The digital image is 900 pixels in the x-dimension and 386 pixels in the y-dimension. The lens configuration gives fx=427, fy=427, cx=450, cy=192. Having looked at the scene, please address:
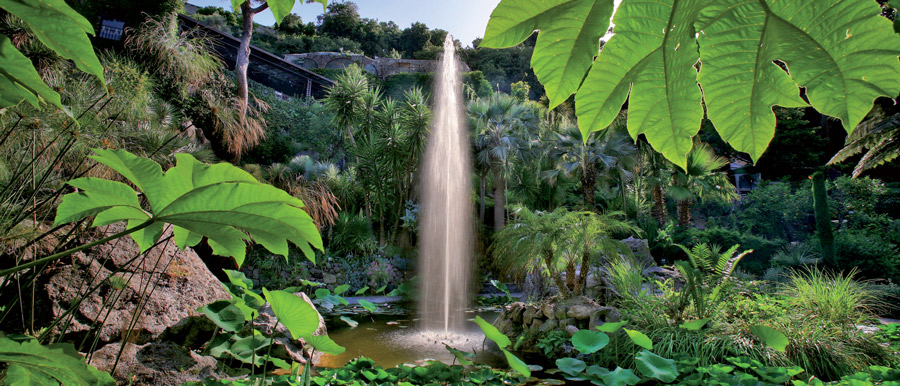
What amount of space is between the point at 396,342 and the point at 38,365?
463 centimetres

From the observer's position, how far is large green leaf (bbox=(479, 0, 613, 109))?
42cm

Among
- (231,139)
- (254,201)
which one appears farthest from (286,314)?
(231,139)

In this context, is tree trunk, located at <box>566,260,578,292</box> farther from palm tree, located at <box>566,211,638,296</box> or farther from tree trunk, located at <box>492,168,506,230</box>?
tree trunk, located at <box>492,168,506,230</box>

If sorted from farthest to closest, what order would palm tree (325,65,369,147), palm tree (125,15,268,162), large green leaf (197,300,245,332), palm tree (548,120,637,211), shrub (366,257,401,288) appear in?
1. palm tree (548,120,637,211)
2. palm tree (325,65,369,147)
3. shrub (366,257,401,288)
4. palm tree (125,15,268,162)
5. large green leaf (197,300,245,332)

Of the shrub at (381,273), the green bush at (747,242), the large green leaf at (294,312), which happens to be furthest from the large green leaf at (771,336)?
the green bush at (747,242)

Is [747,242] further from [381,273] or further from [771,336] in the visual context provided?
[771,336]

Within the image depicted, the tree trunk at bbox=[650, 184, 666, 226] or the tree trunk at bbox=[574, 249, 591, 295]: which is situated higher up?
the tree trunk at bbox=[650, 184, 666, 226]

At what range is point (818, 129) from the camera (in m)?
16.4

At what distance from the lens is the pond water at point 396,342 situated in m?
4.00

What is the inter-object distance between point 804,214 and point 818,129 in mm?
5702

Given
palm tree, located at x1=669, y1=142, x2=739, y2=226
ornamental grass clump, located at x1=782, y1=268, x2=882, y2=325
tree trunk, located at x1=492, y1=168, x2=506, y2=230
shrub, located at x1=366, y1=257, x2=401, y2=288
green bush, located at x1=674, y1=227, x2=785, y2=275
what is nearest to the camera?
ornamental grass clump, located at x1=782, y1=268, x2=882, y2=325

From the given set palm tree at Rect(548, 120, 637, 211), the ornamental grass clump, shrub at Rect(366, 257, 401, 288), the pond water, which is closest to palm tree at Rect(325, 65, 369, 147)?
shrub at Rect(366, 257, 401, 288)

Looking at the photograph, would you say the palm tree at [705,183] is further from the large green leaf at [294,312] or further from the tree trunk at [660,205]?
the large green leaf at [294,312]

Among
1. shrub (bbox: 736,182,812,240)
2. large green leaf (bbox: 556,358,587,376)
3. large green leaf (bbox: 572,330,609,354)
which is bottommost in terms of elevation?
large green leaf (bbox: 556,358,587,376)
